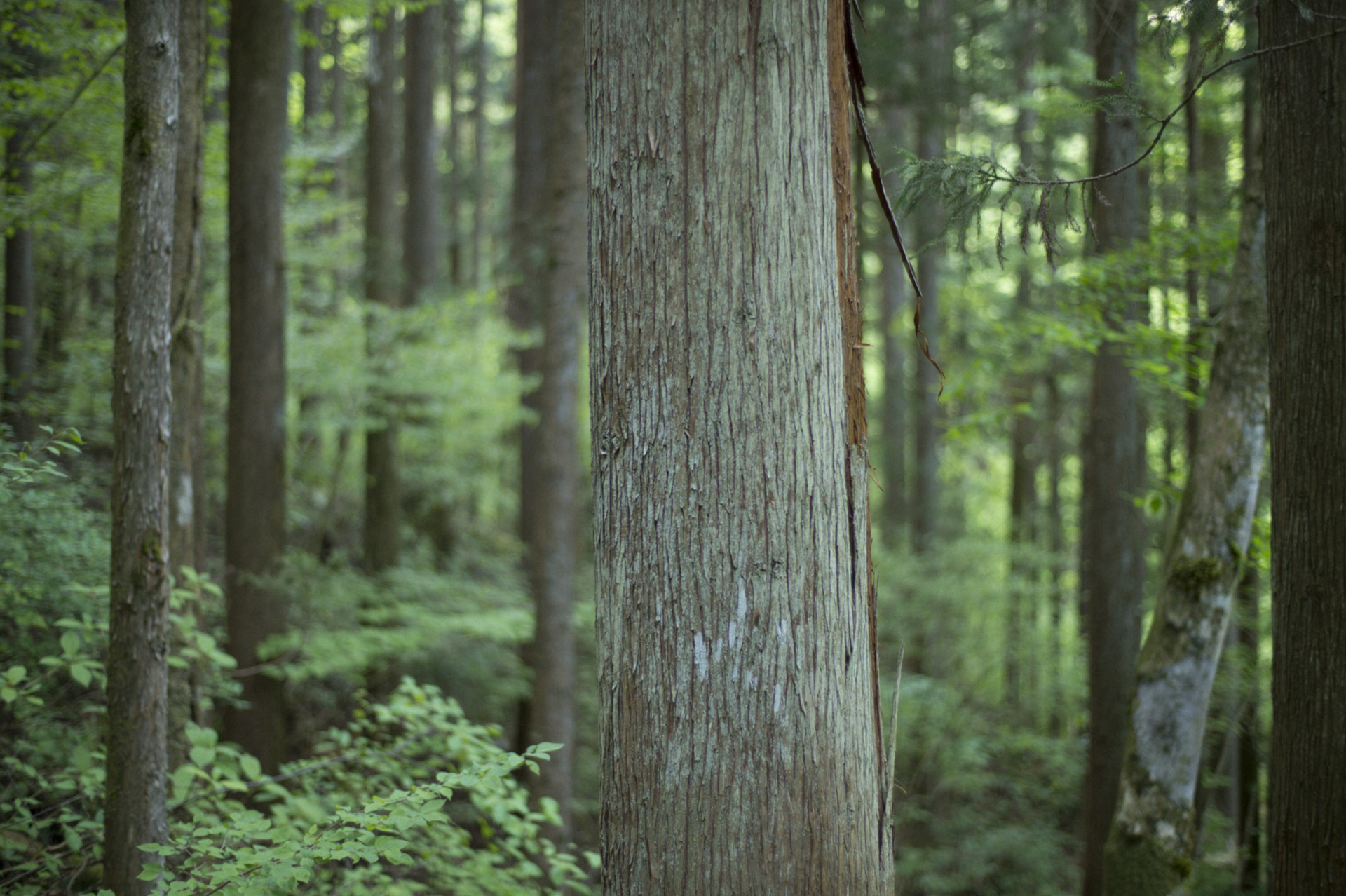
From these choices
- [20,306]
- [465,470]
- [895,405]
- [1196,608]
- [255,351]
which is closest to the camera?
[1196,608]

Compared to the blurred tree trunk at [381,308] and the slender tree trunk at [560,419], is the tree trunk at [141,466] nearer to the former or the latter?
→ the slender tree trunk at [560,419]

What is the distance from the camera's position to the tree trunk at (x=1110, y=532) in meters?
7.00

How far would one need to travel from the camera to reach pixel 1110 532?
7348mm

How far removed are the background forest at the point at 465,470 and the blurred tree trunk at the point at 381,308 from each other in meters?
0.05

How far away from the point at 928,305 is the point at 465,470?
8.92 metres

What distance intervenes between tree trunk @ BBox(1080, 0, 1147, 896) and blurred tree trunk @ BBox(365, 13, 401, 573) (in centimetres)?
793

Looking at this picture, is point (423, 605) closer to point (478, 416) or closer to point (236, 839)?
point (478, 416)

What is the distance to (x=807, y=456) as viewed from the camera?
6.14 ft

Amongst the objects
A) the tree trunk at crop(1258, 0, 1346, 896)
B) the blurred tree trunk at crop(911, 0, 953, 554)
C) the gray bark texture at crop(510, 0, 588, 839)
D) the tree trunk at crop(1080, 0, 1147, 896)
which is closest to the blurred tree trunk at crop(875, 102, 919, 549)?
the blurred tree trunk at crop(911, 0, 953, 554)

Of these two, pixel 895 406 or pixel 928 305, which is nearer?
pixel 928 305

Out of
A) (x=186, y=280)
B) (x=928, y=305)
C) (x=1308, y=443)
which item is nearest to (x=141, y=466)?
(x=186, y=280)

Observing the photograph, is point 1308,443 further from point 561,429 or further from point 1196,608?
point 561,429

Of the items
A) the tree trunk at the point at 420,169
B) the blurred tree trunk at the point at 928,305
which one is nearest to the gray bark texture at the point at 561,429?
the tree trunk at the point at 420,169

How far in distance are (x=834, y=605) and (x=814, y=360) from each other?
1.97ft
